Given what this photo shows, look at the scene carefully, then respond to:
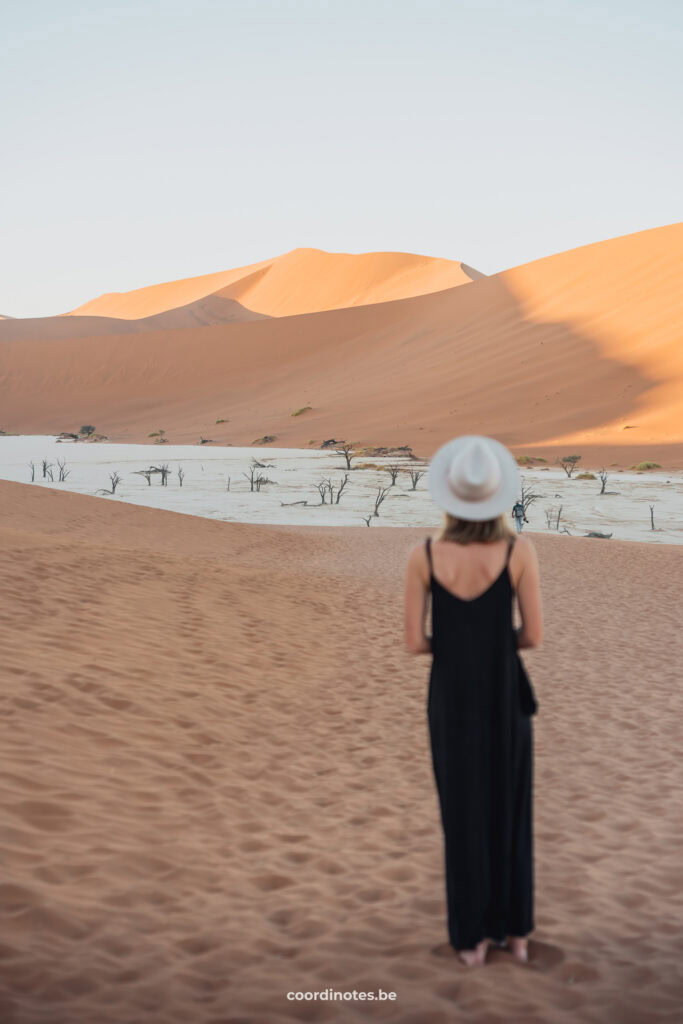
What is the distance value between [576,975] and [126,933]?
1690mm

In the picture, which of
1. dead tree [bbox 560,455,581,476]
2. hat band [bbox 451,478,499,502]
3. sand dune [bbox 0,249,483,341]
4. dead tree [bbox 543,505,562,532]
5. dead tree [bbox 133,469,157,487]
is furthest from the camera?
sand dune [bbox 0,249,483,341]

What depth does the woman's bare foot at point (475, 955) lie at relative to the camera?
11.3 feet

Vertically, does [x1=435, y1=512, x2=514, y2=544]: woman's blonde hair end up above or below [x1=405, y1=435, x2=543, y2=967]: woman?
above

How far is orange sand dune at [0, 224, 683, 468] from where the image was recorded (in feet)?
146

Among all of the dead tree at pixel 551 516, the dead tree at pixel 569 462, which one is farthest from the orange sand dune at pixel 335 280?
the dead tree at pixel 551 516

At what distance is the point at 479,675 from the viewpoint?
3.17m

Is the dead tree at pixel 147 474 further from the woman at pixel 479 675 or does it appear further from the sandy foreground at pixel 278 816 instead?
the woman at pixel 479 675

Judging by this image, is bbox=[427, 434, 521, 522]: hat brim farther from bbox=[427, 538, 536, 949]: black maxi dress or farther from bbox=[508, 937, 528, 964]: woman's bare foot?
bbox=[508, 937, 528, 964]: woman's bare foot

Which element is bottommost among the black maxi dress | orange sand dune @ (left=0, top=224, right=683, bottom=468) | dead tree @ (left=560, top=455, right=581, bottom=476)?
the black maxi dress

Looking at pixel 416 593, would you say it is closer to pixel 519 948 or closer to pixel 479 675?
pixel 479 675

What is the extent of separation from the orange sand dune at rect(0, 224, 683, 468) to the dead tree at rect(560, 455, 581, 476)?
2.54 ft

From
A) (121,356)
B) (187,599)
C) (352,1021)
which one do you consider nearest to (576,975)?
(352,1021)

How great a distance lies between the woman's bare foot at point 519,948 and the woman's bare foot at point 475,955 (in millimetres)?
112

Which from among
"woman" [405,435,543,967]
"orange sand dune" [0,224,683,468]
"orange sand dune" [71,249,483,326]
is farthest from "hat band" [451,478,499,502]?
"orange sand dune" [71,249,483,326]
